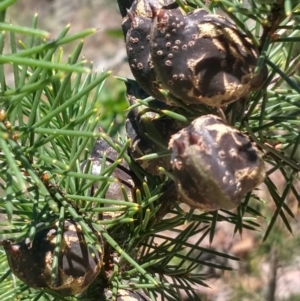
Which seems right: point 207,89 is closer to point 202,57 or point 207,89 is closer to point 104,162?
point 202,57

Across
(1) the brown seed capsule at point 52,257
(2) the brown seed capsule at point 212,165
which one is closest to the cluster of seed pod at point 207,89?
(2) the brown seed capsule at point 212,165

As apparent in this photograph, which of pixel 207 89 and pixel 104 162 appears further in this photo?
pixel 104 162

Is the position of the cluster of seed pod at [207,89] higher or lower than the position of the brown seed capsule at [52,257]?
higher

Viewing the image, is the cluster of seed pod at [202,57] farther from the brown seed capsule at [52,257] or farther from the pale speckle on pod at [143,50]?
the brown seed capsule at [52,257]

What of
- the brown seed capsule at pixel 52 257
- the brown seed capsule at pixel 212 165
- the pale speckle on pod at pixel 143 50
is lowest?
the brown seed capsule at pixel 52 257

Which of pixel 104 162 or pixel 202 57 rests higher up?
pixel 202 57

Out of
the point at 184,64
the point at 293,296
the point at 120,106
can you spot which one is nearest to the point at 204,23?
the point at 184,64

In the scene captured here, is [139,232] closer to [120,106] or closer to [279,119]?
[279,119]

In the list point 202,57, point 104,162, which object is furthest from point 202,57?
point 104,162
